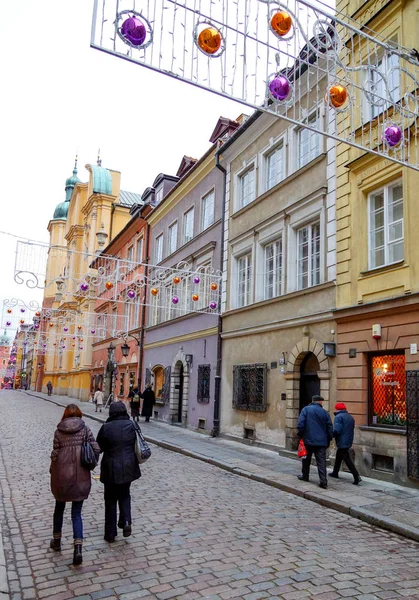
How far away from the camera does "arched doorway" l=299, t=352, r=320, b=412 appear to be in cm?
1342

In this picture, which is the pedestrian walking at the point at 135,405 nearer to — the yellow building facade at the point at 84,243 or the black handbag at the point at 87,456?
the yellow building facade at the point at 84,243

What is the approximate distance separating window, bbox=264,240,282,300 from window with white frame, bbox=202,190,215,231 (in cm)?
500

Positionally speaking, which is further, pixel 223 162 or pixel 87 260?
pixel 87 260

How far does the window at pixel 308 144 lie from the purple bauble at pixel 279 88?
785cm

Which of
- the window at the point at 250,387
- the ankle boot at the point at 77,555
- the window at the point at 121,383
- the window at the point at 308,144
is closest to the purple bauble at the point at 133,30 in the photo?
the ankle boot at the point at 77,555

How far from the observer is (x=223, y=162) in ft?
64.8

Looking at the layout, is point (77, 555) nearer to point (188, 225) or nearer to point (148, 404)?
point (148, 404)

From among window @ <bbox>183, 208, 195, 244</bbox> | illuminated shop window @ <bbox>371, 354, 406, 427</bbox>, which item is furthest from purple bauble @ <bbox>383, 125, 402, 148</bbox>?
window @ <bbox>183, 208, 195, 244</bbox>

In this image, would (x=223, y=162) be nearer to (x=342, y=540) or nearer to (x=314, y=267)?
(x=314, y=267)

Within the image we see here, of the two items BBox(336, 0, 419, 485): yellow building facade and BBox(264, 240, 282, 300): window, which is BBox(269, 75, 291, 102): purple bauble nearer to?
BBox(336, 0, 419, 485): yellow building facade

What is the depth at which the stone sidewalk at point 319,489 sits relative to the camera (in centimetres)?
764

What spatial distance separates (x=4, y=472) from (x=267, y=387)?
7.48 metres

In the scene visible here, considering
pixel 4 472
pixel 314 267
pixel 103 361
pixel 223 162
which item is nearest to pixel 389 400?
pixel 314 267

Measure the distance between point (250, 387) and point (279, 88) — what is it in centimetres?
1093
